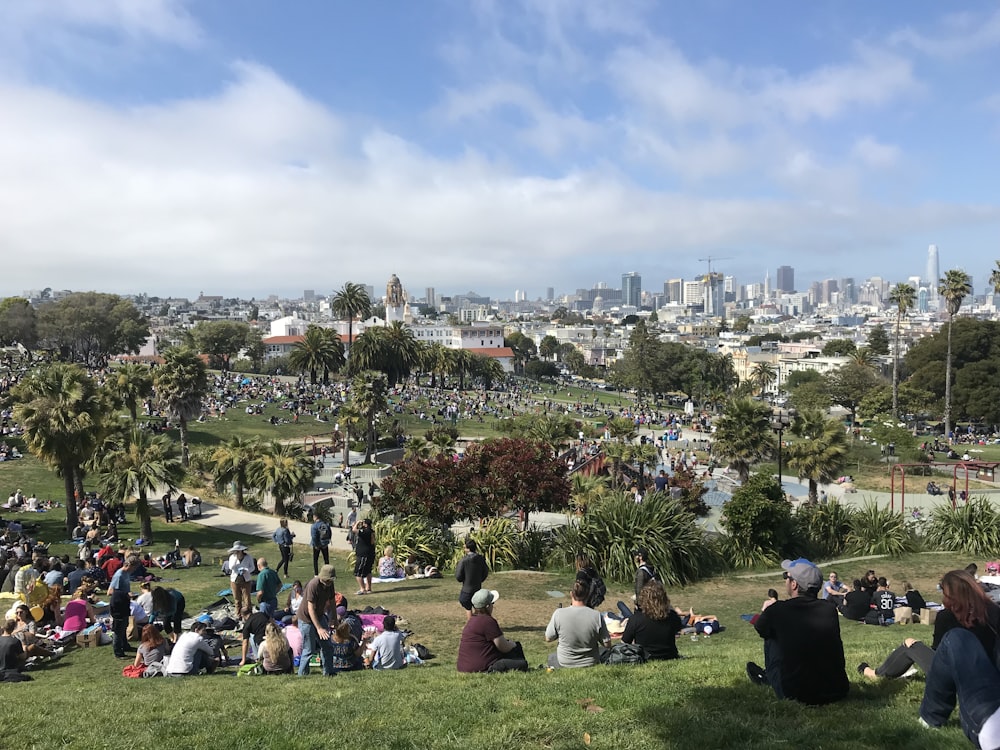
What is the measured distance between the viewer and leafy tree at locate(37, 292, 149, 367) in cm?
8869

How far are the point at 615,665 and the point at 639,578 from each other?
3669 mm

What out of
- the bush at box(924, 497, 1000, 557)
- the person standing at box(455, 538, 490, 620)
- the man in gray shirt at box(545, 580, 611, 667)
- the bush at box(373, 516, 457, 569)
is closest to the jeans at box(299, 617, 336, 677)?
the person standing at box(455, 538, 490, 620)

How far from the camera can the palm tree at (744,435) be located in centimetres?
2930

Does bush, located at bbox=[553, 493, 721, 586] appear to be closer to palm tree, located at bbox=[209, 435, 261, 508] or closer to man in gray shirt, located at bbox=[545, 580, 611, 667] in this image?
man in gray shirt, located at bbox=[545, 580, 611, 667]

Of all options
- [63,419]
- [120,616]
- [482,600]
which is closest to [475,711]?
[482,600]

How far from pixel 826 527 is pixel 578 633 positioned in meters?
13.4

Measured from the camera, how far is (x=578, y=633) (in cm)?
717

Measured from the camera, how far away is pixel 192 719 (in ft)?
20.0

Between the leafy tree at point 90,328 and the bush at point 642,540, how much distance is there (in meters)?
81.7

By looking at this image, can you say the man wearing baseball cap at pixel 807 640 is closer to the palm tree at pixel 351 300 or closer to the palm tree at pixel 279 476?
the palm tree at pixel 279 476

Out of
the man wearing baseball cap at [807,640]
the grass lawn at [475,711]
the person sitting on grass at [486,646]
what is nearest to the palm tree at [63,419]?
the grass lawn at [475,711]

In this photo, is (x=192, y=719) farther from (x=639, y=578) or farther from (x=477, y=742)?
(x=639, y=578)

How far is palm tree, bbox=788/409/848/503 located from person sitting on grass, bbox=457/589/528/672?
23894 mm

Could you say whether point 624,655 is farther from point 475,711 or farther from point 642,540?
point 642,540
